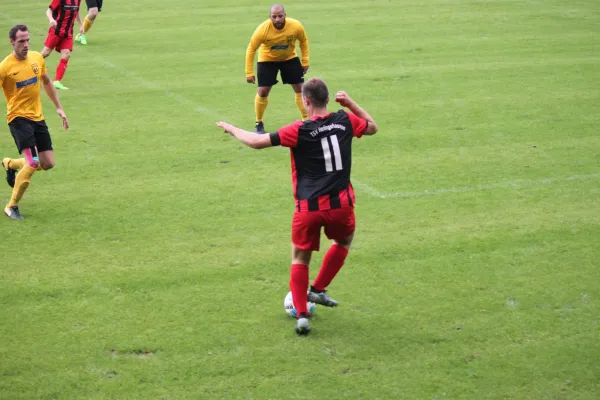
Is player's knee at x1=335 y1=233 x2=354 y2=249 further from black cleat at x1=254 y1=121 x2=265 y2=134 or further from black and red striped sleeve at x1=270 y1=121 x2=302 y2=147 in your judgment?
black cleat at x1=254 y1=121 x2=265 y2=134

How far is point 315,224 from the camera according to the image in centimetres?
674

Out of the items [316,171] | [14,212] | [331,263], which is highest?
[316,171]

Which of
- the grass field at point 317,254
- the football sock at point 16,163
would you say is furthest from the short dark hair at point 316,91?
the football sock at point 16,163

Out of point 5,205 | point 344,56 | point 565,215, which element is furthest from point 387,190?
point 344,56

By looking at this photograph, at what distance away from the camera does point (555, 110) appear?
13.6 m

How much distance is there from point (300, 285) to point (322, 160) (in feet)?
3.45

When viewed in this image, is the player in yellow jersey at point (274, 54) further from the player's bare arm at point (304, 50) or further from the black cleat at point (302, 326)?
the black cleat at point (302, 326)

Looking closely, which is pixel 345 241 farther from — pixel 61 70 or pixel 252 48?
pixel 61 70

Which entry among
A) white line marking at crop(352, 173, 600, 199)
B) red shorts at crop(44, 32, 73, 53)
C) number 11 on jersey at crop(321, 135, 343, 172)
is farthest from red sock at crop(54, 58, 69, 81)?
number 11 on jersey at crop(321, 135, 343, 172)

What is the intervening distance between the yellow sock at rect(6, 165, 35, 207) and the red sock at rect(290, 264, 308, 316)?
407 centimetres

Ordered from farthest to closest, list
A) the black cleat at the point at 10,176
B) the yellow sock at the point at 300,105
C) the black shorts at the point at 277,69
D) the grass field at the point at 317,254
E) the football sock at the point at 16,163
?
the yellow sock at the point at 300,105 → the black shorts at the point at 277,69 → the black cleat at the point at 10,176 → the football sock at the point at 16,163 → the grass field at the point at 317,254

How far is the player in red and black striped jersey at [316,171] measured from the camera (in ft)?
21.8

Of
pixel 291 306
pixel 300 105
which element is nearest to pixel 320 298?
pixel 291 306

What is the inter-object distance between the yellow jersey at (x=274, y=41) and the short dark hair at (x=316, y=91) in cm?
614
